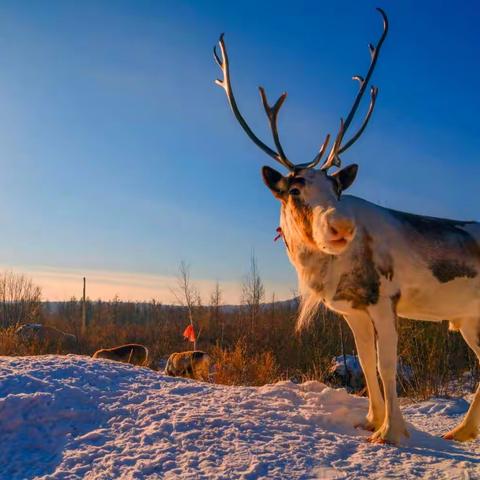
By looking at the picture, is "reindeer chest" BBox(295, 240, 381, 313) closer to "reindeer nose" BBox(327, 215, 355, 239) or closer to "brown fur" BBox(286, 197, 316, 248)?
"brown fur" BBox(286, 197, 316, 248)

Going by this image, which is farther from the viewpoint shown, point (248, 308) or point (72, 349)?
point (248, 308)

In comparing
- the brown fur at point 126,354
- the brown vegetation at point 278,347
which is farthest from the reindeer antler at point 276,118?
the brown fur at point 126,354

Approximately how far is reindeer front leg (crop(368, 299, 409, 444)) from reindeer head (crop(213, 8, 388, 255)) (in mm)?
645

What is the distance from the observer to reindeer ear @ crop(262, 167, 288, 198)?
4355 millimetres

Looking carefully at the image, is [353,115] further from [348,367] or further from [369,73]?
[348,367]

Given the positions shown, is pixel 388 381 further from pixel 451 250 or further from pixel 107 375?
pixel 107 375

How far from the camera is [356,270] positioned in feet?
13.2

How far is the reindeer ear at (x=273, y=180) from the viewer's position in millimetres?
4355

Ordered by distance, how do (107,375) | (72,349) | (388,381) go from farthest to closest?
(72,349) → (107,375) → (388,381)

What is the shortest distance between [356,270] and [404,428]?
4.07 feet

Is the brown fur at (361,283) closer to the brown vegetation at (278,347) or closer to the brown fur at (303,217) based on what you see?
the brown fur at (303,217)

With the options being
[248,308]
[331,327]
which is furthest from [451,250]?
[248,308]

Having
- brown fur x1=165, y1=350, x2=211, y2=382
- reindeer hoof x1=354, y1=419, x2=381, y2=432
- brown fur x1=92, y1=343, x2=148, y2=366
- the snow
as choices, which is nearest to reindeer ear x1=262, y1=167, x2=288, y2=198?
reindeer hoof x1=354, y1=419, x2=381, y2=432

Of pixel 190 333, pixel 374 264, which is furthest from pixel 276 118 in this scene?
pixel 190 333
